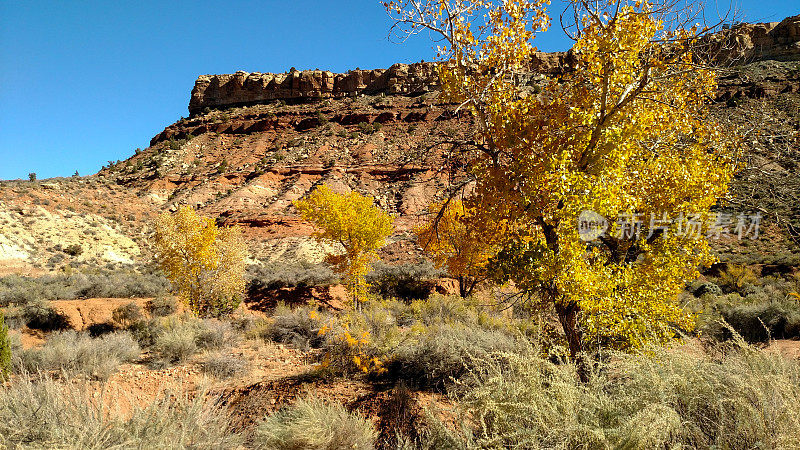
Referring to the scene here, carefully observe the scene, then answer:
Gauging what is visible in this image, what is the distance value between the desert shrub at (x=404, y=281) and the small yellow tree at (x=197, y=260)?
7.12 m

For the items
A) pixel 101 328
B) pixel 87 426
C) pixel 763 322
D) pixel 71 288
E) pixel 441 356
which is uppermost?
pixel 87 426

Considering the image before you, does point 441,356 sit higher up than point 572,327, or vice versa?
point 572,327

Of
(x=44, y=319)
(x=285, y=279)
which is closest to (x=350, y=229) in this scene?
(x=285, y=279)

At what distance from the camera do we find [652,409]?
3.33 m

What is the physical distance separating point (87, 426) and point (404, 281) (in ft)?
66.7

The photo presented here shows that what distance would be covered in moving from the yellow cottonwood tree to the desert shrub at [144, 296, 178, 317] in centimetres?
1623

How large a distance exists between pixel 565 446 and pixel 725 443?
4.25 ft

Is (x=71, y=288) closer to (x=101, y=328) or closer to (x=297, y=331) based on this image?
(x=101, y=328)

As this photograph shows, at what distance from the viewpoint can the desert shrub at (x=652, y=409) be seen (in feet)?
10.5

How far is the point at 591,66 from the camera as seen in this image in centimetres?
514

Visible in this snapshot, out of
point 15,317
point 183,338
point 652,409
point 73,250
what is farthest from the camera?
point 73,250

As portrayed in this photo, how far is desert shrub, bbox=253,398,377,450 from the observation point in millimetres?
4762

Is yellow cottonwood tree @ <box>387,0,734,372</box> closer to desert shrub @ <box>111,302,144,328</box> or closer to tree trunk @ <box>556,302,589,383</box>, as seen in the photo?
tree trunk @ <box>556,302,589,383</box>

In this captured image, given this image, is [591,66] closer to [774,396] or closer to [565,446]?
[774,396]
